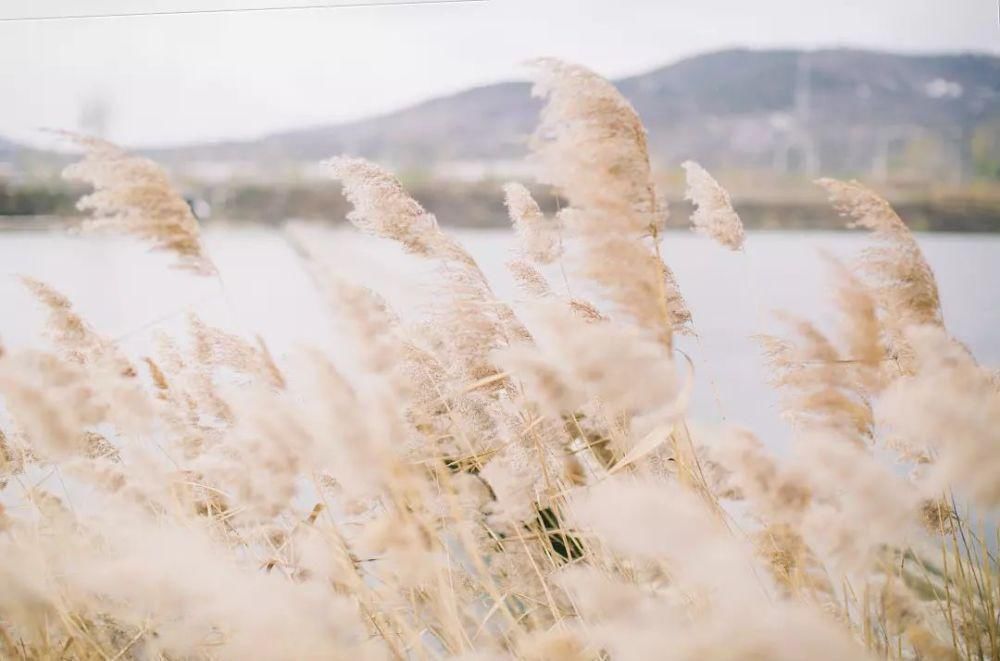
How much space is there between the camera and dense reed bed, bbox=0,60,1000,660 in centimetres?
73

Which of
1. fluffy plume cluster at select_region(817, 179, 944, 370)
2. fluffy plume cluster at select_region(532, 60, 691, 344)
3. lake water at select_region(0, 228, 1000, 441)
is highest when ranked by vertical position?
fluffy plume cluster at select_region(532, 60, 691, 344)

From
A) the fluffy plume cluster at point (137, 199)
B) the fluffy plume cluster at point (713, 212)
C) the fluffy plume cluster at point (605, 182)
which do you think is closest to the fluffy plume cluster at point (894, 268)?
the fluffy plume cluster at point (713, 212)

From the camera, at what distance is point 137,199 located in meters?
1.23

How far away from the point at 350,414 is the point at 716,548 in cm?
38

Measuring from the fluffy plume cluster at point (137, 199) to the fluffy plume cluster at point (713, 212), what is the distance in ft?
2.71

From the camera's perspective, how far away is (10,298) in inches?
106

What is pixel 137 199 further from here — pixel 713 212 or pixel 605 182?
pixel 713 212

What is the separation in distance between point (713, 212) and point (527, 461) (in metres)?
0.51

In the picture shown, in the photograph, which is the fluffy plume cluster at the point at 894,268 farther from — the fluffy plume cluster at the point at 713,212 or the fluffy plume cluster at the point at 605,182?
the fluffy plume cluster at the point at 605,182

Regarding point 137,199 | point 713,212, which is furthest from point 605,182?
point 137,199

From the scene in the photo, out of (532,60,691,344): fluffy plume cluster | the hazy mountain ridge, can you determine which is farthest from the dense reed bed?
the hazy mountain ridge

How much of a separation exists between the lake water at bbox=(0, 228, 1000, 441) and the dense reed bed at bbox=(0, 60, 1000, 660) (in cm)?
29

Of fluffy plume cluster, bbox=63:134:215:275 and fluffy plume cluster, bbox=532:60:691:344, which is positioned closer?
fluffy plume cluster, bbox=532:60:691:344

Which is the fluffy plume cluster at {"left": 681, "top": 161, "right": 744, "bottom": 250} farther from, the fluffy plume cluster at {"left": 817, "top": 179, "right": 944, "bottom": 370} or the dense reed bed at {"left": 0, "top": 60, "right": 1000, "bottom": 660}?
the fluffy plume cluster at {"left": 817, "top": 179, "right": 944, "bottom": 370}
